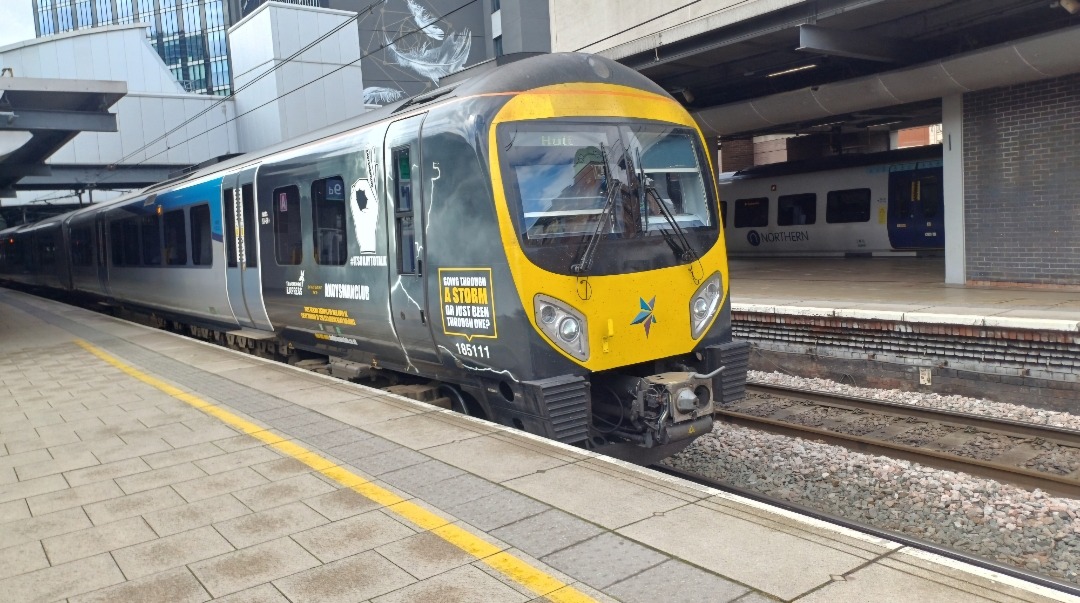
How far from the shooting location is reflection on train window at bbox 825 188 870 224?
66.2 feet

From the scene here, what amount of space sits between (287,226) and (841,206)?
51.9 ft

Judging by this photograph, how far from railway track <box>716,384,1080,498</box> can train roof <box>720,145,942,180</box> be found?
11.1 metres

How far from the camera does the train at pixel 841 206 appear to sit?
742 inches

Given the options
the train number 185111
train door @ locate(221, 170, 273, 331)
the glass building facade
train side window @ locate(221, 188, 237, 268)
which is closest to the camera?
the train number 185111

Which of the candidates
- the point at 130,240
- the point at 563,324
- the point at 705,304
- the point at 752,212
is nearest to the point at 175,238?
the point at 130,240

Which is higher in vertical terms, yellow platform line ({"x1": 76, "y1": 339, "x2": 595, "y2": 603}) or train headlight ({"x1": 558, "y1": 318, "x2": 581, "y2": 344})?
train headlight ({"x1": 558, "y1": 318, "x2": 581, "y2": 344})

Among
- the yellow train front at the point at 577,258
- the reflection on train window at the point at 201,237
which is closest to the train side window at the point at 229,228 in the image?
the reflection on train window at the point at 201,237

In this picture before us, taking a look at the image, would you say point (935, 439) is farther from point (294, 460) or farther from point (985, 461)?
point (294, 460)

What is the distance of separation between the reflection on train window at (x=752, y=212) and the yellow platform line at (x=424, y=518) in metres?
18.6

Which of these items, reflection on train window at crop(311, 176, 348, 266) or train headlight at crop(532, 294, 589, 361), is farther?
reflection on train window at crop(311, 176, 348, 266)

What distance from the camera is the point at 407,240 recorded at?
6789mm

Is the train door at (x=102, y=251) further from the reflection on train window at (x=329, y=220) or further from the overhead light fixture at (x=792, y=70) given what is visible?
the overhead light fixture at (x=792, y=70)

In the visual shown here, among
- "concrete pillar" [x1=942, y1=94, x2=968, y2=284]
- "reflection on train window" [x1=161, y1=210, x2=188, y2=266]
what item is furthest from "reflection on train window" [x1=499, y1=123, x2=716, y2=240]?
"concrete pillar" [x1=942, y1=94, x2=968, y2=284]

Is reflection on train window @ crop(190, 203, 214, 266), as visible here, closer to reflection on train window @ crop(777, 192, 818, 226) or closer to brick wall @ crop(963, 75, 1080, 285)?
brick wall @ crop(963, 75, 1080, 285)
